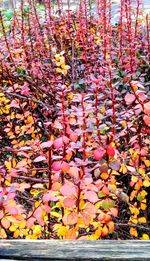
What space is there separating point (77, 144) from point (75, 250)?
0.60 metres

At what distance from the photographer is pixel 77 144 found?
59.0 inches

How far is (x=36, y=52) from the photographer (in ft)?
9.77

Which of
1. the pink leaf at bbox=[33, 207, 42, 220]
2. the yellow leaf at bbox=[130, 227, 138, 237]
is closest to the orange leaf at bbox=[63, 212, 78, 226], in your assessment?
the pink leaf at bbox=[33, 207, 42, 220]

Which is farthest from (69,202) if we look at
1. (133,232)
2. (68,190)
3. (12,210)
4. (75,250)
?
(133,232)

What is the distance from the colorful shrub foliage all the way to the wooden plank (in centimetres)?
35

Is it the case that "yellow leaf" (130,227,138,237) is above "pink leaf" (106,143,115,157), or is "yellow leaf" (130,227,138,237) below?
below

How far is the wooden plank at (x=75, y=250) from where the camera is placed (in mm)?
928

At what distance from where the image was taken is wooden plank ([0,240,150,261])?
36.5 inches

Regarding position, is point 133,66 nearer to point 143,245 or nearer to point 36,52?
point 36,52

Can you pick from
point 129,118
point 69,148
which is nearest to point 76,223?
point 69,148

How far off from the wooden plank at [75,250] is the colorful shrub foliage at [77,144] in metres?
0.35

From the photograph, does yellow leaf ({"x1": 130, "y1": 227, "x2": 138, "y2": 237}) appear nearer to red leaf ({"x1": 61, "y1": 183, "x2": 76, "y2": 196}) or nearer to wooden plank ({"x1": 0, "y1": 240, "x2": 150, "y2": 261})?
red leaf ({"x1": 61, "y1": 183, "x2": 76, "y2": 196})

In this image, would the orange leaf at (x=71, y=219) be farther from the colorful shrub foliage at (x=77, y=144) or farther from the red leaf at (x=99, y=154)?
the red leaf at (x=99, y=154)

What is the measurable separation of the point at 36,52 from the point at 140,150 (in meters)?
1.55
